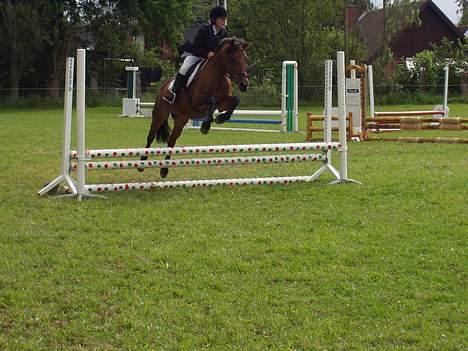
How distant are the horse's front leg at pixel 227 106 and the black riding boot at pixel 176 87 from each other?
22.1 inches

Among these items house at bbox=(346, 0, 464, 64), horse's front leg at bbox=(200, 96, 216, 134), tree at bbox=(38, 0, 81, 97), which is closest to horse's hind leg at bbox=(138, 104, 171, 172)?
horse's front leg at bbox=(200, 96, 216, 134)

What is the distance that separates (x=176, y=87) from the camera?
29.9 feet

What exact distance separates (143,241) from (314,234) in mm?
1393

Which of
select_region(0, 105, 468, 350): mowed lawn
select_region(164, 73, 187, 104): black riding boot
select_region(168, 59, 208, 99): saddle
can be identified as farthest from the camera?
select_region(164, 73, 187, 104): black riding boot

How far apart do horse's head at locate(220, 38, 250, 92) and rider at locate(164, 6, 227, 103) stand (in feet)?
0.80

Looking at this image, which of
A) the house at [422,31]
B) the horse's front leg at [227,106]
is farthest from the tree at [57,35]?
the horse's front leg at [227,106]

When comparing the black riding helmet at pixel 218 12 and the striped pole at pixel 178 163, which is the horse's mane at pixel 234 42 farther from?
the striped pole at pixel 178 163

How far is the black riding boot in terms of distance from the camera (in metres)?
9.09

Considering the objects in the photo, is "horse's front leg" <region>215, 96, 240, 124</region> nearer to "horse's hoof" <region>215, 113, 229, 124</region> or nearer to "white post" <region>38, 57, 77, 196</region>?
"horse's hoof" <region>215, 113, 229, 124</region>

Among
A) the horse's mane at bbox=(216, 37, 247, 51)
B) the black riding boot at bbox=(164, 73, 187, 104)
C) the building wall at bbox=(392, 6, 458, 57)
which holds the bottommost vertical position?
the black riding boot at bbox=(164, 73, 187, 104)

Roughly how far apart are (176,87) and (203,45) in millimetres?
640

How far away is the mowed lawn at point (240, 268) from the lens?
3.75m

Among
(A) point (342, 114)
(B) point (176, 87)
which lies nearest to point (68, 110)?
(B) point (176, 87)

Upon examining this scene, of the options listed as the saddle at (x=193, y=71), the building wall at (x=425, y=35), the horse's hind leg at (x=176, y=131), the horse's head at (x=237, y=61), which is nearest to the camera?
the horse's head at (x=237, y=61)
